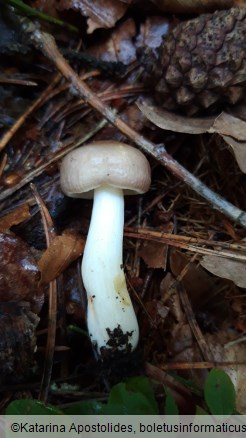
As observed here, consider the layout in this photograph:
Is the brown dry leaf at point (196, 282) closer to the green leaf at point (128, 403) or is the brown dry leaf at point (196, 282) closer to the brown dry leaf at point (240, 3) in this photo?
the green leaf at point (128, 403)

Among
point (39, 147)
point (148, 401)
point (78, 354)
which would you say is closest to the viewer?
point (148, 401)

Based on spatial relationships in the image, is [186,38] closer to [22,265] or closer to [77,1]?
[77,1]

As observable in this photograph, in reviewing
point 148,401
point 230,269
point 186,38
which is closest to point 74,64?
point 186,38

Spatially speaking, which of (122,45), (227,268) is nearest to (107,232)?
(227,268)

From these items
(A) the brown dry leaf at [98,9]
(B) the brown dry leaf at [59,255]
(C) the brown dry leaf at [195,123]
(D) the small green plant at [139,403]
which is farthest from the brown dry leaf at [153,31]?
(D) the small green plant at [139,403]

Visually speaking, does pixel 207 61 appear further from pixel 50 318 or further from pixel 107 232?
pixel 50 318

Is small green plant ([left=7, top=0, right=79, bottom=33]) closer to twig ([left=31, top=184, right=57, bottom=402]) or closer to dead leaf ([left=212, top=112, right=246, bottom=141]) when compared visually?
twig ([left=31, top=184, right=57, bottom=402])
